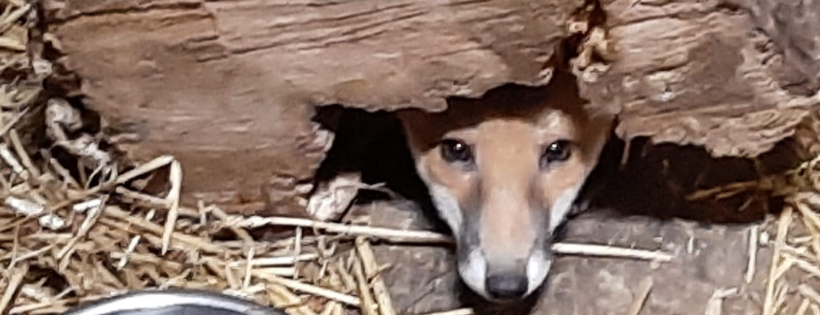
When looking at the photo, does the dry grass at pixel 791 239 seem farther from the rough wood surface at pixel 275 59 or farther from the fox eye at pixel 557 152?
the rough wood surface at pixel 275 59

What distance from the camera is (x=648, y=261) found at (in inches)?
120

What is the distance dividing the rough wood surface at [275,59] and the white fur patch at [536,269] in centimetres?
37

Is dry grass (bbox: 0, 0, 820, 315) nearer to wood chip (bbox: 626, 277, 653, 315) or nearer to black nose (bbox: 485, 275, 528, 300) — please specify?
wood chip (bbox: 626, 277, 653, 315)

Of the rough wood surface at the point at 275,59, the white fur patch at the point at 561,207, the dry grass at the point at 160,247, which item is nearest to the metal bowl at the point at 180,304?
the dry grass at the point at 160,247

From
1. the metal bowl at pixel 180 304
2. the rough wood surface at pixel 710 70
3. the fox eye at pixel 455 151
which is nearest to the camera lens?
the rough wood surface at pixel 710 70

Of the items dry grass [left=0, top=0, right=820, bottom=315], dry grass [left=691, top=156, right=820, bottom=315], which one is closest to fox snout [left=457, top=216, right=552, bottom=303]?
dry grass [left=0, top=0, right=820, bottom=315]

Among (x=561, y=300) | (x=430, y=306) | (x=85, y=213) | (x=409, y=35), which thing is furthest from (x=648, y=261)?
(x=85, y=213)

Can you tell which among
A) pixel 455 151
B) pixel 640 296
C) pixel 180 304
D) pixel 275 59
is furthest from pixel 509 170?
pixel 180 304

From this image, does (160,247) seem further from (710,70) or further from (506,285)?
(710,70)

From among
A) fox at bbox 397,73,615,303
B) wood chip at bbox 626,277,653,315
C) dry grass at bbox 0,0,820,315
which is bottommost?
wood chip at bbox 626,277,653,315

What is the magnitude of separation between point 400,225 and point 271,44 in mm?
714

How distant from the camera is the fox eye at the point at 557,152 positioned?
113 inches

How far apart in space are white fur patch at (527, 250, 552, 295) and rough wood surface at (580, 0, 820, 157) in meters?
0.29

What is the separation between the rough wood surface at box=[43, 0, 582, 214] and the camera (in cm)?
247
